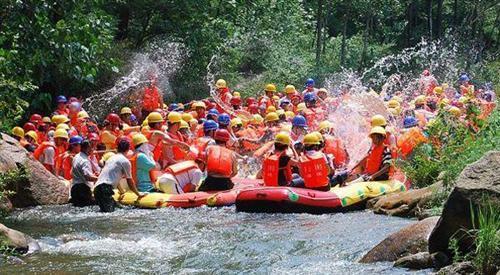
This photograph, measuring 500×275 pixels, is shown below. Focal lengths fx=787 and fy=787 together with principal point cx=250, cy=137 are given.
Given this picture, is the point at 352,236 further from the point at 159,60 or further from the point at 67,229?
the point at 159,60

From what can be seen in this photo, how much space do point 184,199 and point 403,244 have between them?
5295 millimetres

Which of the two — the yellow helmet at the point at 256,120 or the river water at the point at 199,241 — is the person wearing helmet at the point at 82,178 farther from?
Result: the yellow helmet at the point at 256,120

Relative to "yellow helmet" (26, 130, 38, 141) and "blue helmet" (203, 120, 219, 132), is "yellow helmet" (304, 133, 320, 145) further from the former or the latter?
"yellow helmet" (26, 130, 38, 141)

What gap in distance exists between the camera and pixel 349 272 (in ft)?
24.2

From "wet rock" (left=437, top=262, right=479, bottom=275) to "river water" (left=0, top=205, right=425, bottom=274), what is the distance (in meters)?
0.60

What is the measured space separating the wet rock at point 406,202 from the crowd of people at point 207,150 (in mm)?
1003

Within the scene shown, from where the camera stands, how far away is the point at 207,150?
12430mm

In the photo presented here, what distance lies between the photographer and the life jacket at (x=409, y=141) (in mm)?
12578

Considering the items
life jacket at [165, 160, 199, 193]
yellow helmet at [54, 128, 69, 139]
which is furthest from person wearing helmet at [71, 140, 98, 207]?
yellow helmet at [54, 128, 69, 139]

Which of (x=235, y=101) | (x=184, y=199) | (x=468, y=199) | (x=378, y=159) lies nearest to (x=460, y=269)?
(x=468, y=199)

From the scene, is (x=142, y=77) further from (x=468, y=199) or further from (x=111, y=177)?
(x=468, y=199)

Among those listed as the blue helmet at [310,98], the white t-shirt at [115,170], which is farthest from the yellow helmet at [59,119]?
the blue helmet at [310,98]

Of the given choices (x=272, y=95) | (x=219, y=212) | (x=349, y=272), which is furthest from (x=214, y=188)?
(x=272, y=95)

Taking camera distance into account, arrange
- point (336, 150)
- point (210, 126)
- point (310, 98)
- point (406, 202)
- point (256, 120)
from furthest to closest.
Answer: point (310, 98) → point (256, 120) → point (336, 150) → point (210, 126) → point (406, 202)
